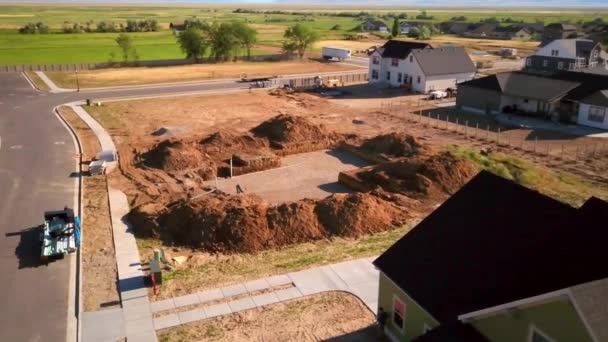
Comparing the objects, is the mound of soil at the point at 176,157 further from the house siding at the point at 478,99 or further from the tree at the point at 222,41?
the tree at the point at 222,41

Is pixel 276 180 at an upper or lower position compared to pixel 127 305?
upper

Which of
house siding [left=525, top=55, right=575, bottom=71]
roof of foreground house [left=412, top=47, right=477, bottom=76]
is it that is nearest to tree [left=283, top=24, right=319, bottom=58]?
roof of foreground house [left=412, top=47, right=477, bottom=76]

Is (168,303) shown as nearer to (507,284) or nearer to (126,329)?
(126,329)

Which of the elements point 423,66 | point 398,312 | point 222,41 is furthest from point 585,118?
point 222,41

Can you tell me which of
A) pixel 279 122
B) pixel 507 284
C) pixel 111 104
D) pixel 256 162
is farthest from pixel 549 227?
pixel 111 104

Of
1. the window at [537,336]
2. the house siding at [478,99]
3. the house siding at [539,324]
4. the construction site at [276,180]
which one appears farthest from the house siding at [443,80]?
the window at [537,336]

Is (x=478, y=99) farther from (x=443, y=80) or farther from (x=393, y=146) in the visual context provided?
(x=393, y=146)
